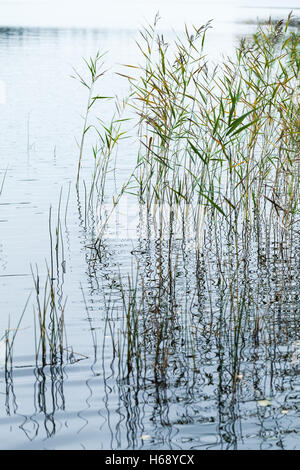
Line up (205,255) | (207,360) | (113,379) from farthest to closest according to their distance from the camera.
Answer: (205,255) → (207,360) → (113,379)

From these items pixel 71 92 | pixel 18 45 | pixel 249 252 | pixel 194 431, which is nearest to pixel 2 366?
pixel 194 431

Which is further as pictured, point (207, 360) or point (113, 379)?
point (207, 360)

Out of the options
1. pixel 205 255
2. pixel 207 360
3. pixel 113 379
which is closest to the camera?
pixel 113 379

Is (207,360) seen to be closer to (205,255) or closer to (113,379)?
(113,379)

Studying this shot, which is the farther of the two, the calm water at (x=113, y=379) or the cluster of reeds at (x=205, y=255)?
the cluster of reeds at (x=205, y=255)

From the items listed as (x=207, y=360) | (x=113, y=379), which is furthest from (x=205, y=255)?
(x=113, y=379)

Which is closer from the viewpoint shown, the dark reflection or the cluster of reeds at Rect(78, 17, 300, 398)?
the dark reflection

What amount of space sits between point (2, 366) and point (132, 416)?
1106 mm

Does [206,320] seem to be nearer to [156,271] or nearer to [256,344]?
A: [256,344]

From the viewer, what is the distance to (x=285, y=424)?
3.98 m

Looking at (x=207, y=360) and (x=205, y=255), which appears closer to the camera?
(x=207, y=360)

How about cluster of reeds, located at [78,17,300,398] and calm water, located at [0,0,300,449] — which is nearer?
calm water, located at [0,0,300,449]

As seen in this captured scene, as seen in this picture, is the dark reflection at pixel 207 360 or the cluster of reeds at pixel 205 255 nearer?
Answer: the dark reflection at pixel 207 360
